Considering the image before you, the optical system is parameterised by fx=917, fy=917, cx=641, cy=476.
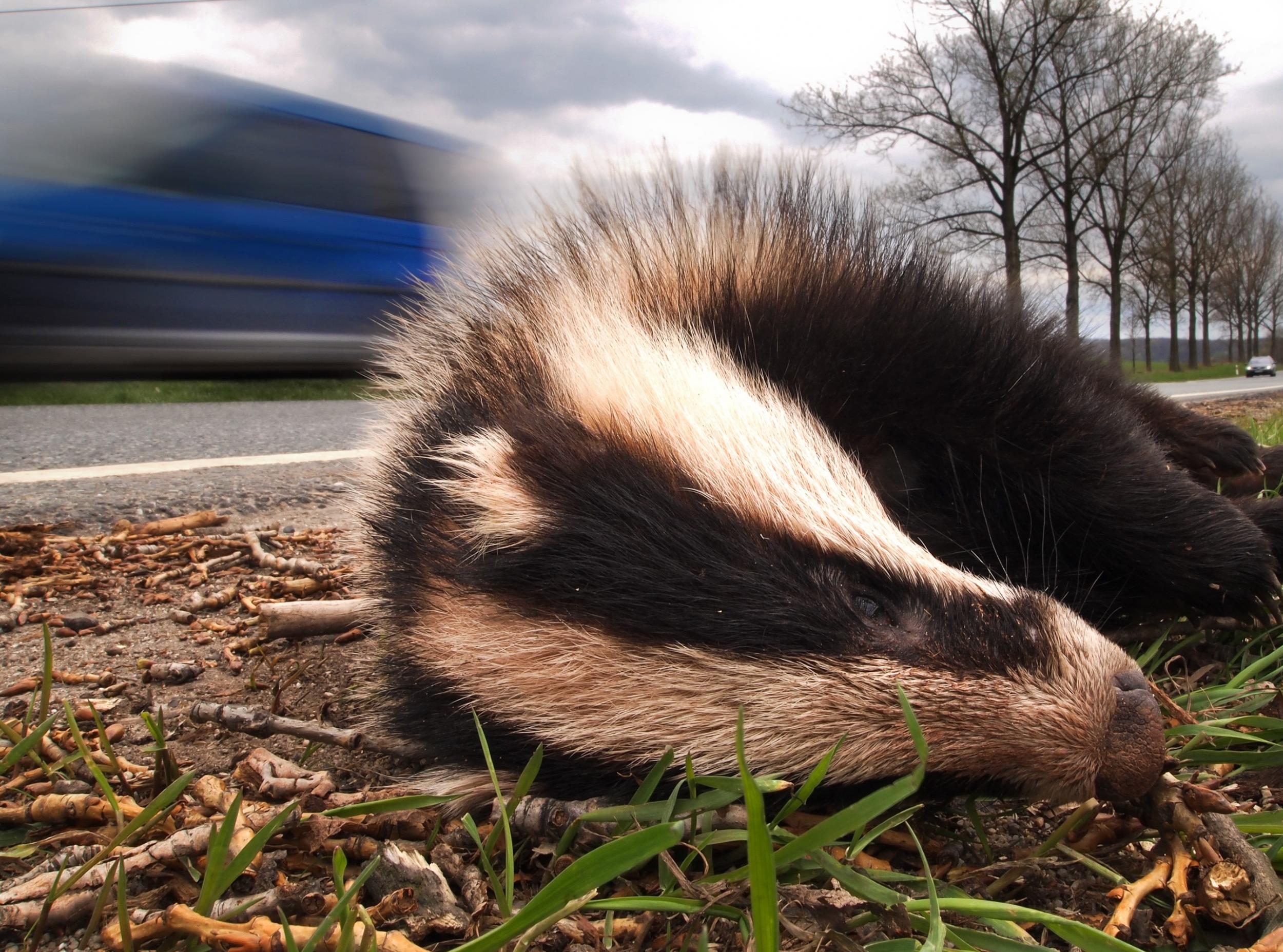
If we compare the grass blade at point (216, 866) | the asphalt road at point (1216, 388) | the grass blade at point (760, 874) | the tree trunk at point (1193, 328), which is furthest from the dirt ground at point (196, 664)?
the tree trunk at point (1193, 328)

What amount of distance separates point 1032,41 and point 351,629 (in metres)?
26.2

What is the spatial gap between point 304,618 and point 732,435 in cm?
138

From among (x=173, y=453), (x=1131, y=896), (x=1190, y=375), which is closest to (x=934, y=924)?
(x=1131, y=896)

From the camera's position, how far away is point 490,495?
1.55 metres

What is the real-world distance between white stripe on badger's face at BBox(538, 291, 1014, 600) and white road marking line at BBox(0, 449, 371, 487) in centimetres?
214

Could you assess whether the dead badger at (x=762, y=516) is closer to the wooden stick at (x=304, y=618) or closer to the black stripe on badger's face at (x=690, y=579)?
the black stripe on badger's face at (x=690, y=579)

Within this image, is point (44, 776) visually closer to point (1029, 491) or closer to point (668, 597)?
point (668, 597)

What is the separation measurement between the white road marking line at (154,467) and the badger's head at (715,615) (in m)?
2.30

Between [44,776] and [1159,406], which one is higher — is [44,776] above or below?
below

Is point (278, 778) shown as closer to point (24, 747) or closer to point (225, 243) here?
point (24, 747)

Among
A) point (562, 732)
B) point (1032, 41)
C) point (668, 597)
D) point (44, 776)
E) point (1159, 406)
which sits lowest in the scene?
point (44, 776)

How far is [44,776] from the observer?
5.48 ft

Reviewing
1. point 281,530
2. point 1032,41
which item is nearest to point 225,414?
point 281,530

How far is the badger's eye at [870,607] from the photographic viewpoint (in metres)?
1.45
